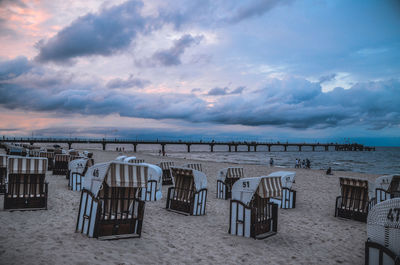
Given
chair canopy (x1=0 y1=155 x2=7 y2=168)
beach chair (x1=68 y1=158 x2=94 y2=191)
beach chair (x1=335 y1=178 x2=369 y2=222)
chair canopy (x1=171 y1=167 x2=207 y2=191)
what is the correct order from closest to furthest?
1. chair canopy (x1=171 y1=167 x2=207 y2=191)
2. beach chair (x1=335 y1=178 x2=369 y2=222)
3. chair canopy (x1=0 y1=155 x2=7 y2=168)
4. beach chair (x1=68 y1=158 x2=94 y2=191)

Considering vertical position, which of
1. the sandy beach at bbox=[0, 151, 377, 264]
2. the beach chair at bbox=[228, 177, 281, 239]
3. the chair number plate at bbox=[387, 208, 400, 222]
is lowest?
the sandy beach at bbox=[0, 151, 377, 264]

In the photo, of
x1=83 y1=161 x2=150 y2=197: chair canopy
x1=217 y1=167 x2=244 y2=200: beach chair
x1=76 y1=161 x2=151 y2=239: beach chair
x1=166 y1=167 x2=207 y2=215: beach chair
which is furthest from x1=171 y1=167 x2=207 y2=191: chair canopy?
x1=217 y1=167 x2=244 y2=200: beach chair

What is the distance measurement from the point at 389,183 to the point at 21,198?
11.8 metres

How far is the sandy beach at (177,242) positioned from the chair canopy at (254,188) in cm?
99

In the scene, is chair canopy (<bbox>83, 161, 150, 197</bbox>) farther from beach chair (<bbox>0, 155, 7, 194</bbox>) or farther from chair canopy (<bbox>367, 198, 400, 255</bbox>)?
beach chair (<bbox>0, 155, 7, 194</bbox>)

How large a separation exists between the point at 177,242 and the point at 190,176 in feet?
9.32

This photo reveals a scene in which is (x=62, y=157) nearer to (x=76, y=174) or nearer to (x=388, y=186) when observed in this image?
(x=76, y=174)

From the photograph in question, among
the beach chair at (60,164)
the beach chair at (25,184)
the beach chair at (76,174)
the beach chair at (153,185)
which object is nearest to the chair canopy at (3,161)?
the beach chair at (25,184)

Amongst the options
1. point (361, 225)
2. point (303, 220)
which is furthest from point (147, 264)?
point (361, 225)

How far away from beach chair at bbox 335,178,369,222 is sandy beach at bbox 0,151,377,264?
351 mm

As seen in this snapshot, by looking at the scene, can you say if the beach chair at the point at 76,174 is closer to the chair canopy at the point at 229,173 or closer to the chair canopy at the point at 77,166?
the chair canopy at the point at 77,166

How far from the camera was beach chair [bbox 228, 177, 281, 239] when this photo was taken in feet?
21.0

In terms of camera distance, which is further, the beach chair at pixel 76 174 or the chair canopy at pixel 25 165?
the beach chair at pixel 76 174

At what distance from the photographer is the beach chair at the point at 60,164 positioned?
16750 millimetres
